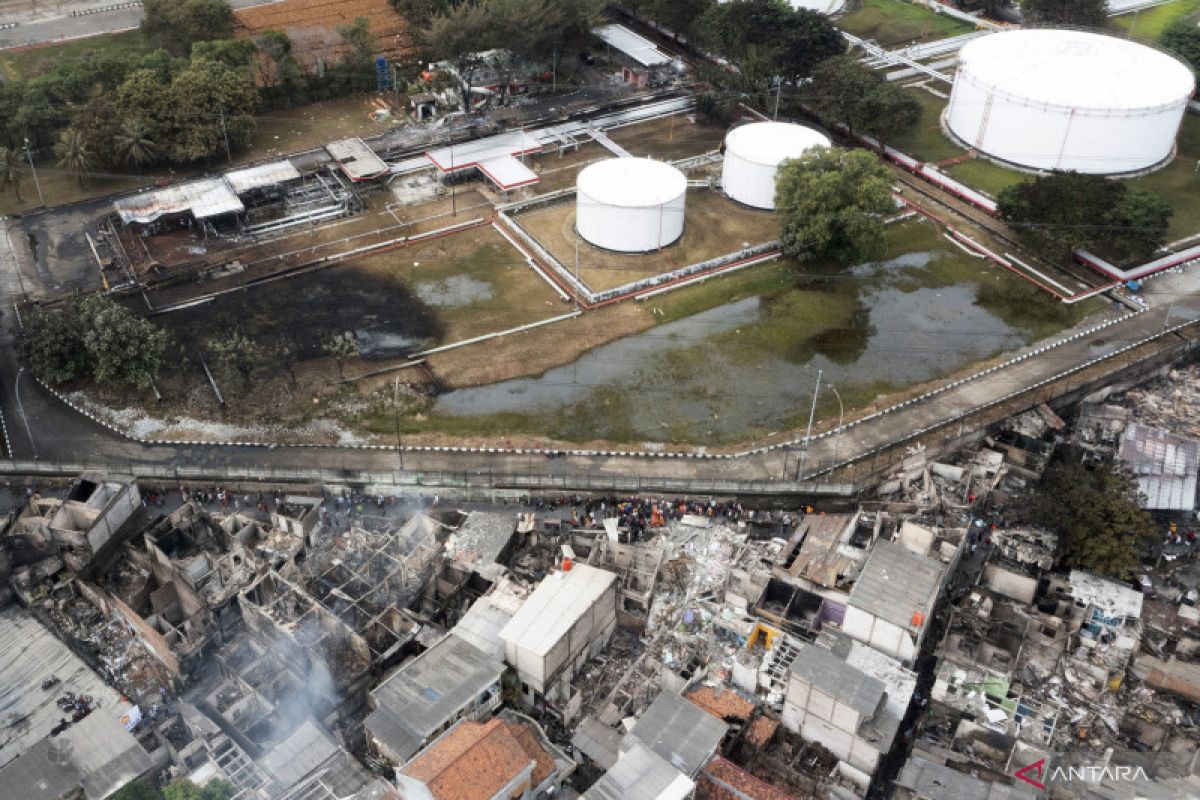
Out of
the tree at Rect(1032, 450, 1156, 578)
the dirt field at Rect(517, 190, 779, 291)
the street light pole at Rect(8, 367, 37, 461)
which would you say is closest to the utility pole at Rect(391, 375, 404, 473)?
the dirt field at Rect(517, 190, 779, 291)

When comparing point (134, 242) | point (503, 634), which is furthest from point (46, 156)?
point (503, 634)

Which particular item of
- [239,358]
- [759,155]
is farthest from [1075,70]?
[239,358]

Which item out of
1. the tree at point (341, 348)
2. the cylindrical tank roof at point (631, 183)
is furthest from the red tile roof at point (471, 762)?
the cylindrical tank roof at point (631, 183)

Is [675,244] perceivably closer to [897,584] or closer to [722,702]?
[897,584]

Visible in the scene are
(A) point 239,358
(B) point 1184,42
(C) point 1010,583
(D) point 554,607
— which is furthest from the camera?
(B) point 1184,42

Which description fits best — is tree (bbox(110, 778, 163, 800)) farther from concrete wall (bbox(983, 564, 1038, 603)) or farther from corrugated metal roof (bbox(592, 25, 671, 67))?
corrugated metal roof (bbox(592, 25, 671, 67))

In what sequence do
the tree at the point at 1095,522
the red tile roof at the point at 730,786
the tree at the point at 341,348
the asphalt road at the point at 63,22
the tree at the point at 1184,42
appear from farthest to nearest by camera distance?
the asphalt road at the point at 63,22
the tree at the point at 1184,42
the tree at the point at 341,348
the tree at the point at 1095,522
the red tile roof at the point at 730,786

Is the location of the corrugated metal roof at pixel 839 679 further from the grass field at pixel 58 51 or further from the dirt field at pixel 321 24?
the grass field at pixel 58 51
